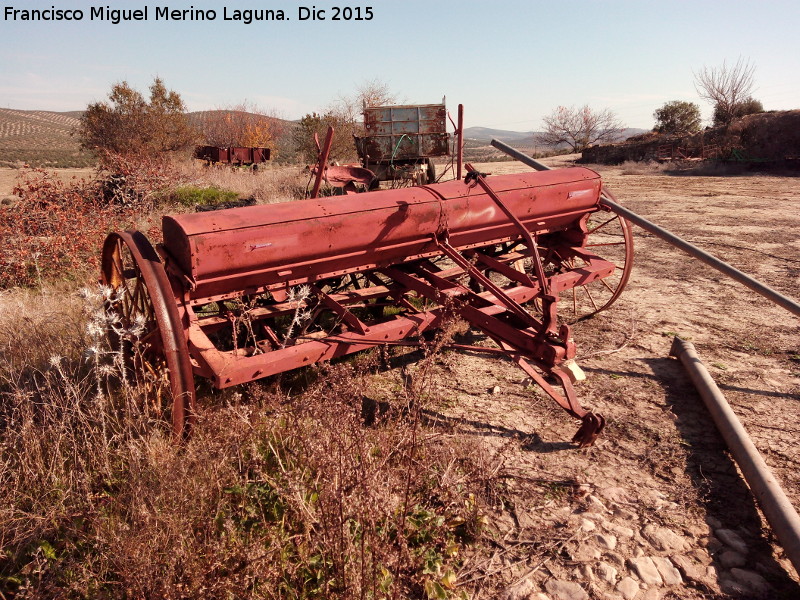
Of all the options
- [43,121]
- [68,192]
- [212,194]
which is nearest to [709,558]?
[68,192]

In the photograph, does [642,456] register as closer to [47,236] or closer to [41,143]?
[47,236]

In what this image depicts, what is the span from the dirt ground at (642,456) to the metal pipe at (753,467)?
140 mm

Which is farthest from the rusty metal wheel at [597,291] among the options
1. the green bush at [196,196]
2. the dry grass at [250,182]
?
the green bush at [196,196]

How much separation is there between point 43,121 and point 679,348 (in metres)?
88.2

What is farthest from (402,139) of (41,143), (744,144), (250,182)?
(41,143)

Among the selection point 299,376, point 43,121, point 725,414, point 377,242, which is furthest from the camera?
point 43,121

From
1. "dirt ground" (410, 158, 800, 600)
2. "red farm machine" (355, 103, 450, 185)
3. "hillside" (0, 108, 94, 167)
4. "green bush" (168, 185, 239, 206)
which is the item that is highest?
"hillside" (0, 108, 94, 167)

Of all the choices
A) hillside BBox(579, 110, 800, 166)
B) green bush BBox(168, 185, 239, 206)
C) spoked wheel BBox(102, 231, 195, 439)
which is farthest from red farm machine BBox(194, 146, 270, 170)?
hillside BBox(579, 110, 800, 166)

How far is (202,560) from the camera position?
2.30 metres

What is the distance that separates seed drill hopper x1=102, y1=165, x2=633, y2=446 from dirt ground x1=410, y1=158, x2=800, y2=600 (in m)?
0.37

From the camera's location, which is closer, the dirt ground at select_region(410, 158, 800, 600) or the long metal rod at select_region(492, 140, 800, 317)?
the dirt ground at select_region(410, 158, 800, 600)

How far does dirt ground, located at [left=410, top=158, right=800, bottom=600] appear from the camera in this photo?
256 cm

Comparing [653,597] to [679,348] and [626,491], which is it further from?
[679,348]

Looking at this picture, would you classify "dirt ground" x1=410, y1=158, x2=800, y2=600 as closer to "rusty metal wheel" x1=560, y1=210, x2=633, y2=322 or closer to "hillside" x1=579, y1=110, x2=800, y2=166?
"rusty metal wheel" x1=560, y1=210, x2=633, y2=322
